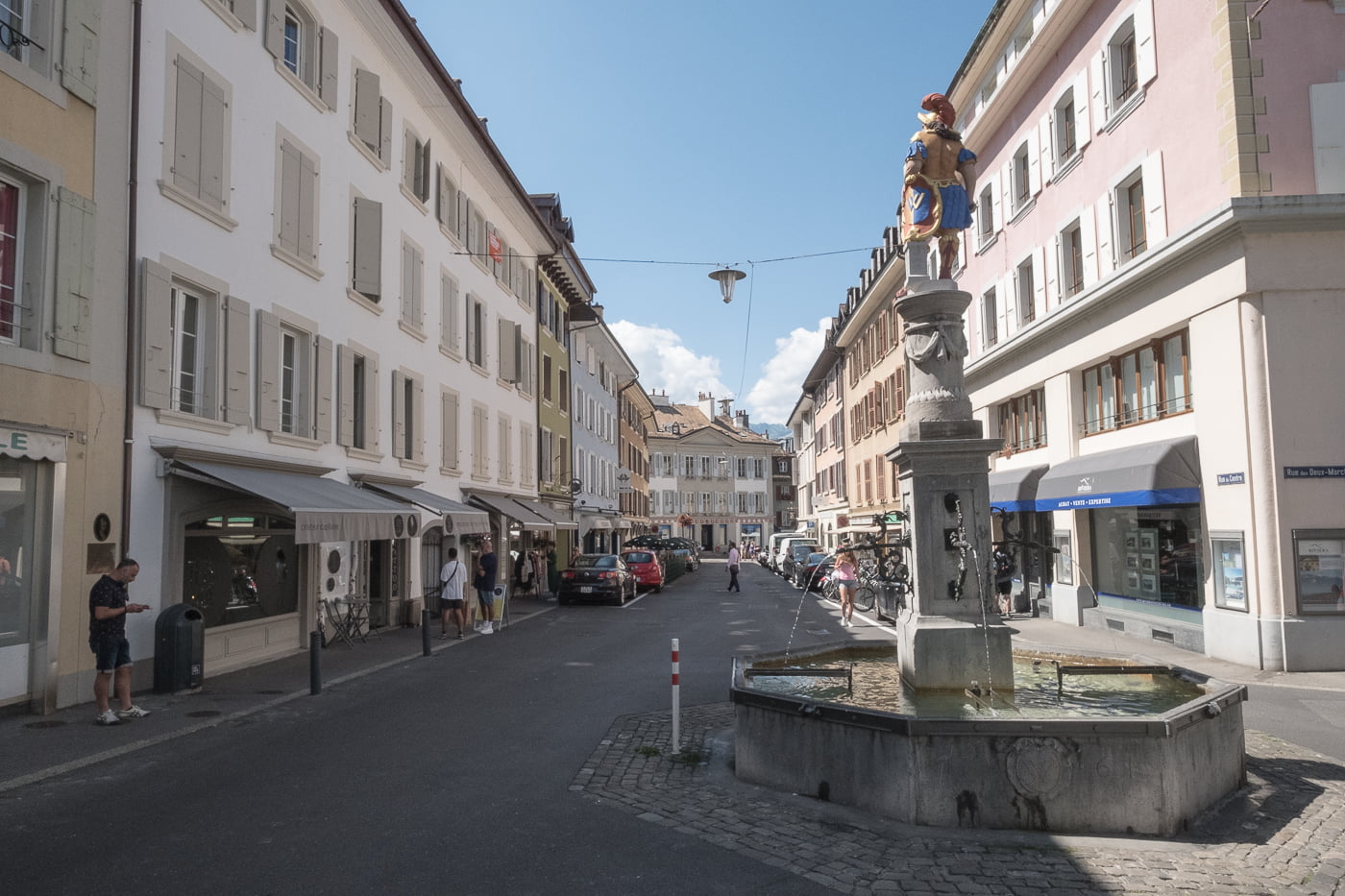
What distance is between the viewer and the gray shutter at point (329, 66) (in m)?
16.2

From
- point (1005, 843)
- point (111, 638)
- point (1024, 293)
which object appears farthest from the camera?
point (1024, 293)

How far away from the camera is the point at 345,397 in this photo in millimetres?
16594

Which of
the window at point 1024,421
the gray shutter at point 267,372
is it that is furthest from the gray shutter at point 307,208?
the window at point 1024,421

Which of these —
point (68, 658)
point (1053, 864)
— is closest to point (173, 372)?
point (68, 658)

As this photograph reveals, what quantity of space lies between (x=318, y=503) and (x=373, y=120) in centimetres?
917

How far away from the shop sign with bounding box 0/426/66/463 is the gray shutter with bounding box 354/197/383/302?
8.00 metres

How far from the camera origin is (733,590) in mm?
32469

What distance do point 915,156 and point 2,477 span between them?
31.1 feet

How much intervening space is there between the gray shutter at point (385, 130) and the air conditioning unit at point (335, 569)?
314 inches

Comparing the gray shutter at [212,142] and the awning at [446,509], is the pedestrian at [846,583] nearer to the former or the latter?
the awning at [446,509]

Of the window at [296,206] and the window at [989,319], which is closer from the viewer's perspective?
the window at [296,206]

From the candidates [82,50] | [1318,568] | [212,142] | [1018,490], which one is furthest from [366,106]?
[1318,568]

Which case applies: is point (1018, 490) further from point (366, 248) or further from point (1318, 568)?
point (366, 248)

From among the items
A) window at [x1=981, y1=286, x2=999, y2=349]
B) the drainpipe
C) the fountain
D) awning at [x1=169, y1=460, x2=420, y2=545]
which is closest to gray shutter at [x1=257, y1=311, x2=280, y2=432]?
awning at [x1=169, y1=460, x2=420, y2=545]
